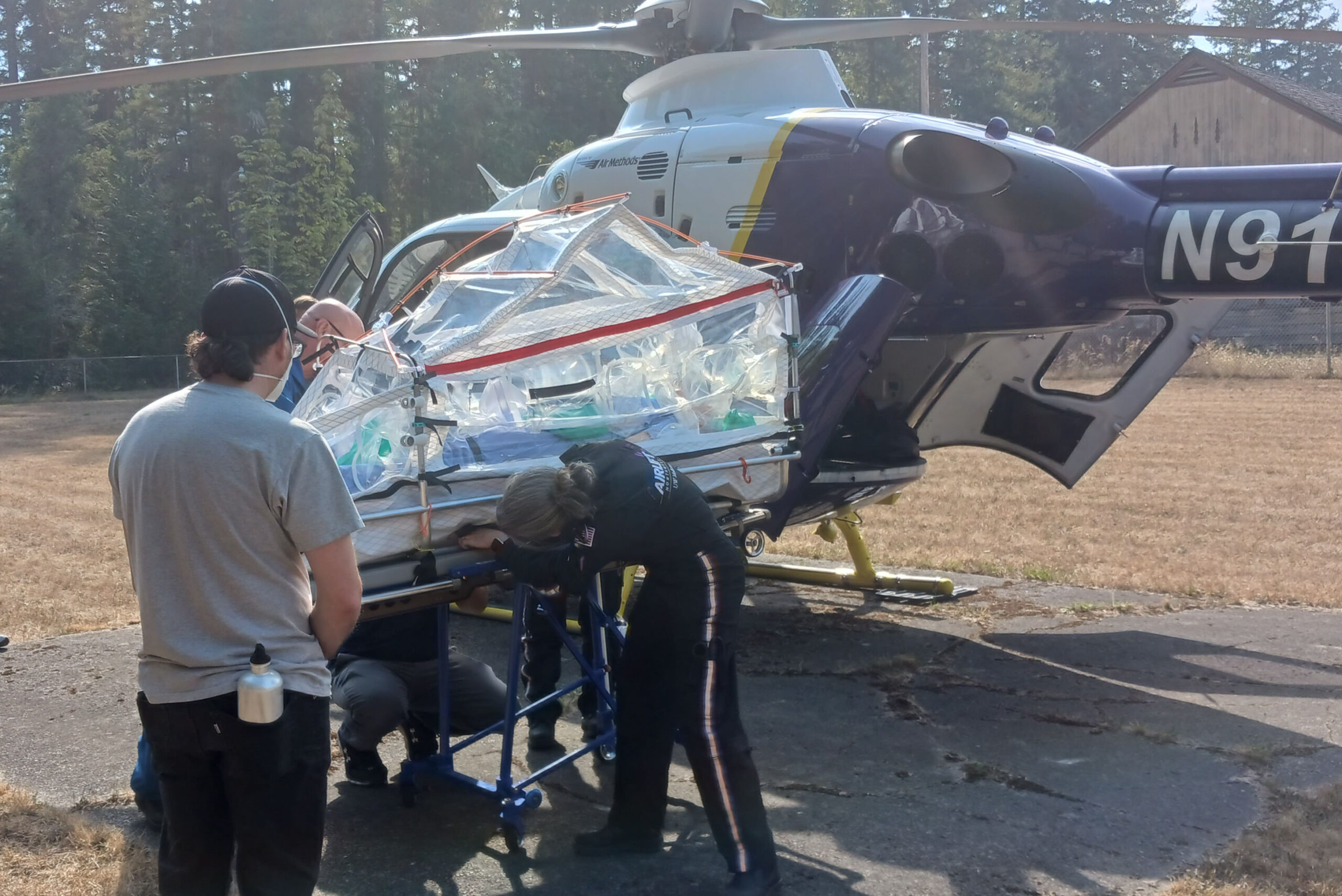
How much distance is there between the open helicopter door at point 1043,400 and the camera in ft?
22.6

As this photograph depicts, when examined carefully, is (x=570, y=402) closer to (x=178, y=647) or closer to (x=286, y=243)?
(x=178, y=647)

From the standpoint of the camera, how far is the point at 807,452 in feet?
17.8

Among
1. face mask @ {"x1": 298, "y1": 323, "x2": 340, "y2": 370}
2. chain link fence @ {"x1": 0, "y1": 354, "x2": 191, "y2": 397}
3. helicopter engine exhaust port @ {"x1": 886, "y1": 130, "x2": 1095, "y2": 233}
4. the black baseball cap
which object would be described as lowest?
chain link fence @ {"x1": 0, "y1": 354, "x2": 191, "y2": 397}

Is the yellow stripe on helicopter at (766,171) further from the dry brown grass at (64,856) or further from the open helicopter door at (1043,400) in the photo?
the dry brown grass at (64,856)

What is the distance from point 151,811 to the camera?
4004 millimetres

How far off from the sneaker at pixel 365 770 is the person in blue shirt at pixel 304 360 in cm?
68

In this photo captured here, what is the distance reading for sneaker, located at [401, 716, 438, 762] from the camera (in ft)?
14.4

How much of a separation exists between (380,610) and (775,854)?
141cm

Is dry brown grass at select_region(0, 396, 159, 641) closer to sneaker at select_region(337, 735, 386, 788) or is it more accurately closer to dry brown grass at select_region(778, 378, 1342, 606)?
sneaker at select_region(337, 735, 386, 788)

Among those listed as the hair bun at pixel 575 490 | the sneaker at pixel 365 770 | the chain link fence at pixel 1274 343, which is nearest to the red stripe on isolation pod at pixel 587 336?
the hair bun at pixel 575 490

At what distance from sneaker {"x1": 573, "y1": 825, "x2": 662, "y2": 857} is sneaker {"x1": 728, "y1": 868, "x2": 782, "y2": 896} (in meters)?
0.40

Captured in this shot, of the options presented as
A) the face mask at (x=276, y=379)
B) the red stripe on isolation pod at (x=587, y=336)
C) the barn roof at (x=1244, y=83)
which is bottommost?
the red stripe on isolation pod at (x=587, y=336)

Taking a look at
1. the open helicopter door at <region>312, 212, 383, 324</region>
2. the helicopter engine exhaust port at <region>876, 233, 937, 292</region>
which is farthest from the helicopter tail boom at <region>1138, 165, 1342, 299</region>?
the open helicopter door at <region>312, 212, 383, 324</region>

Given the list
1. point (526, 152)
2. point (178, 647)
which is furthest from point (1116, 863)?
point (526, 152)
